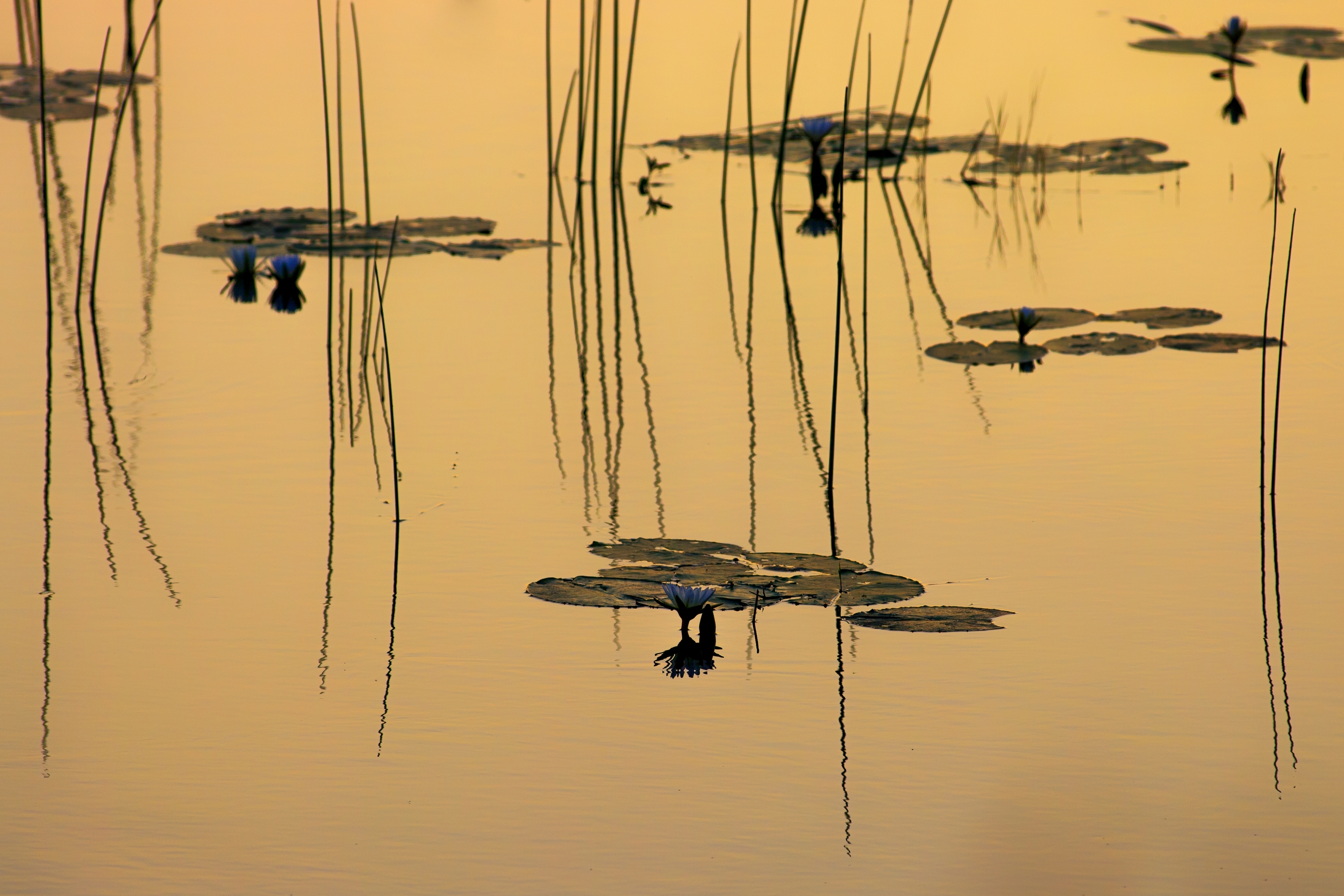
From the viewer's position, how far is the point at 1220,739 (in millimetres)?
2287

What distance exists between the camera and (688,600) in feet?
8.40

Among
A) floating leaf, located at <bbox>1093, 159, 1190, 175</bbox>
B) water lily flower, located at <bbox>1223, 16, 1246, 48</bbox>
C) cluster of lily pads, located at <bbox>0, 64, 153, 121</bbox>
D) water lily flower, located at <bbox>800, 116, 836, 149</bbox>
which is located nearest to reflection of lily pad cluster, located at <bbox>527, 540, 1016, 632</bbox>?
water lily flower, located at <bbox>800, 116, 836, 149</bbox>

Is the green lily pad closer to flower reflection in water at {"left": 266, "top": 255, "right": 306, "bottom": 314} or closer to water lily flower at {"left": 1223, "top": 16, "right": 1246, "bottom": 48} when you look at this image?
flower reflection in water at {"left": 266, "top": 255, "right": 306, "bottom": 314}

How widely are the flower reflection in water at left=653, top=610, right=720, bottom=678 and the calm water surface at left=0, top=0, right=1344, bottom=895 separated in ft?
0.12

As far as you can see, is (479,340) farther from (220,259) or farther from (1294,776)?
(1294,776)

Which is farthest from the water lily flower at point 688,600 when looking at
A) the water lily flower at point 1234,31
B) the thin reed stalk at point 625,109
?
the water lily flower at point 1234,31

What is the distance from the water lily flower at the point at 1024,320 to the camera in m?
4.23

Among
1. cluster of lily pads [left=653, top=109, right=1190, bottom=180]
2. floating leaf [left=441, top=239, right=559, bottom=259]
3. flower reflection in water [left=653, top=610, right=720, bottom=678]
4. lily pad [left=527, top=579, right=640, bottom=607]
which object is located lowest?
flower reflection in water [left=653, top=610, right=720, bottom=678]

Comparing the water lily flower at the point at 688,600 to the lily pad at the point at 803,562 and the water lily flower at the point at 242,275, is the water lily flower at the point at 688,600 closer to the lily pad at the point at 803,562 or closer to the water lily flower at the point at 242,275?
the lily pad at the point at 803,562

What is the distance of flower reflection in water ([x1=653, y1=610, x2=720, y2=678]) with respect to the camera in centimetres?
250

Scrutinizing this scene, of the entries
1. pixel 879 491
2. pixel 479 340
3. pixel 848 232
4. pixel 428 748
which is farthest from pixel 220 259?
pixel 428 748

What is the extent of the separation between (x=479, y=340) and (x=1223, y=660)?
7.39 feet

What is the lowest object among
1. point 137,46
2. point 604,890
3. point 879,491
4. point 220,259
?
point 604,890

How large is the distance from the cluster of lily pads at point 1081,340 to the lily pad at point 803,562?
1.37 meters
